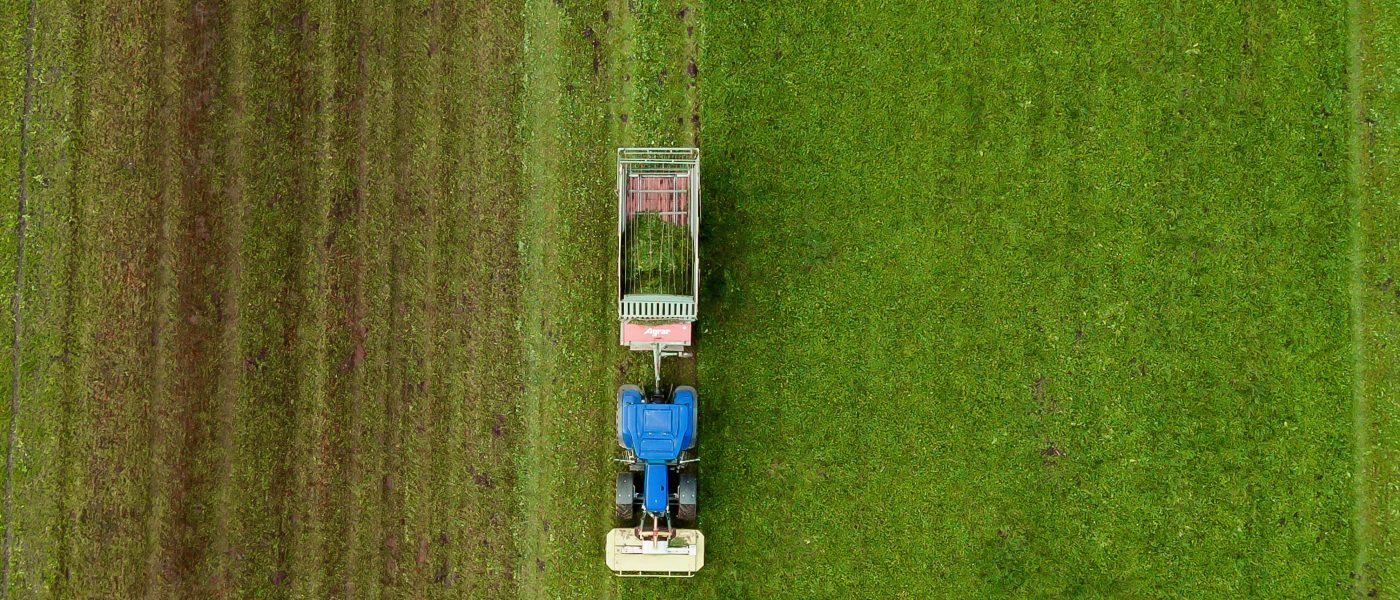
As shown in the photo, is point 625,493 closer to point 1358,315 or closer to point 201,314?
point 201,314

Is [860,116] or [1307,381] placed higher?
[860,116]

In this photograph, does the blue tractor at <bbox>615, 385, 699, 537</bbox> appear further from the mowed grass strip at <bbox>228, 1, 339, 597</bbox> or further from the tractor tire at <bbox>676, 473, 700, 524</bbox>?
the mowed grass strip at <bbox>228, 1, 339, 597</bbox>

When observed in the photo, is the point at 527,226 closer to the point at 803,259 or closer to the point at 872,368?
the point at 803,259

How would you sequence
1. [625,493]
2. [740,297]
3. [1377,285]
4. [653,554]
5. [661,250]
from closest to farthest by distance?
1. [661,250]
2. [653,554]
3. [625,493]
4. [1377,285]
5. [740,297]

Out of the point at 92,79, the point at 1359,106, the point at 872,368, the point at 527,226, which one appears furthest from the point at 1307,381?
the point at 92,79

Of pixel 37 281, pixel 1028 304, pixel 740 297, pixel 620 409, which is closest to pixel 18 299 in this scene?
pixel 37 281

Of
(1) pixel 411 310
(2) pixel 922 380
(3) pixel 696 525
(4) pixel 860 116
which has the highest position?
(4) pixel 860 116

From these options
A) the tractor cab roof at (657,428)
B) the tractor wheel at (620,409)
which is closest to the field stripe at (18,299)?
the tractor wheel at (620,409)
